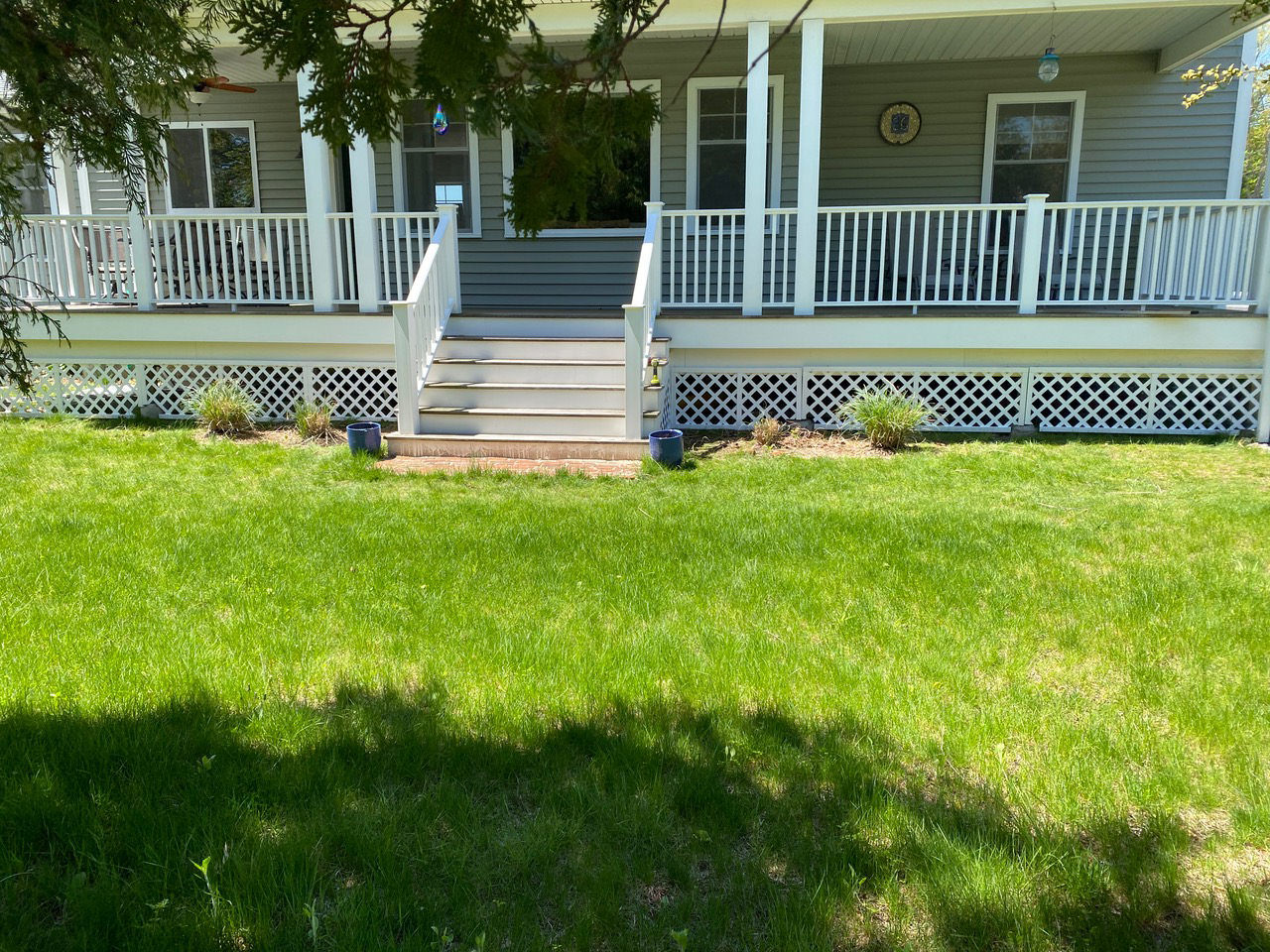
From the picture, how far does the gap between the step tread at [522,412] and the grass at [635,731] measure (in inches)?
90.3

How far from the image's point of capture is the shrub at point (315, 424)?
9.05m

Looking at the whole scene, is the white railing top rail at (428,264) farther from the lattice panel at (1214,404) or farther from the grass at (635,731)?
the lattice panel at (1214,404)

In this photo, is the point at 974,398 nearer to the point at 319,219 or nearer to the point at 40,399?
the point at 319,219

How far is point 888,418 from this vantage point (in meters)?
8.39

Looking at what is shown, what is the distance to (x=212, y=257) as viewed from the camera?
9.53 metres

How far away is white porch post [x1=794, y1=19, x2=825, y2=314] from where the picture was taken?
8680 mm

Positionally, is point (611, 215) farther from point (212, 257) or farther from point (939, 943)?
point (939, 943)

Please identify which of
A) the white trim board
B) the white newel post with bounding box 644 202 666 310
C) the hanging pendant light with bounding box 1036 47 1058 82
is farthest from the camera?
the white trim board

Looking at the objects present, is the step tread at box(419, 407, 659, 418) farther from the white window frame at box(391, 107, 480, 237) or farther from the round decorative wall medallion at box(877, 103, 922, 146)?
the round decorative wall medallion at box(877, 103, 922, 146)

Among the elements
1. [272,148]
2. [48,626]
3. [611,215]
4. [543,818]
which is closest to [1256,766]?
[543,818]

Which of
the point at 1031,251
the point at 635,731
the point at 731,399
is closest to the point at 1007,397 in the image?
the point at 1031,251

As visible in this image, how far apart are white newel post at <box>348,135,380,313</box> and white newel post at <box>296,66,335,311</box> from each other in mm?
319

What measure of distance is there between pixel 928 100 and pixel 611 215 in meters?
3.97

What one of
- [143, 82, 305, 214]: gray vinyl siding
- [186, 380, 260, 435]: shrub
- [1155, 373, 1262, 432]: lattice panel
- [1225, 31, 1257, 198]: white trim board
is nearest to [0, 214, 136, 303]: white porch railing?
[186, 380, 260, 435]: shrub
